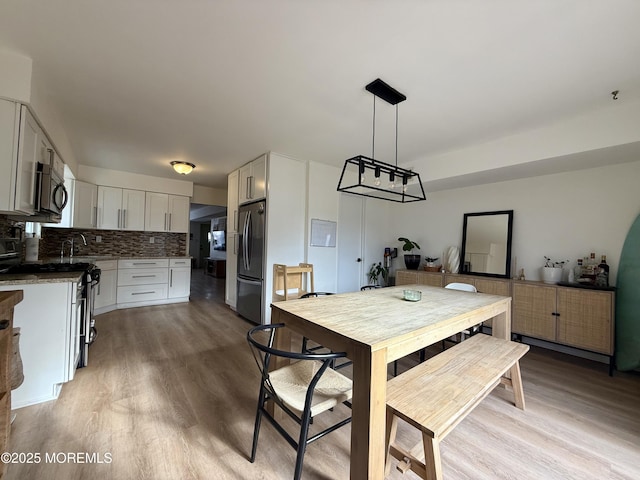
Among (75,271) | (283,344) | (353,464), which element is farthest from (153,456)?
(75,271)

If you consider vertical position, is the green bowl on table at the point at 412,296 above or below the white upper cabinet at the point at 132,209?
below

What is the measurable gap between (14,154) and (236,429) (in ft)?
7.93

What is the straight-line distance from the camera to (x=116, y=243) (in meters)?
4.93

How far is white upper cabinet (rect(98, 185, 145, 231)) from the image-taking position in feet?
14.9

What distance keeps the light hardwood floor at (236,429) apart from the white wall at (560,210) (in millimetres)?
1340

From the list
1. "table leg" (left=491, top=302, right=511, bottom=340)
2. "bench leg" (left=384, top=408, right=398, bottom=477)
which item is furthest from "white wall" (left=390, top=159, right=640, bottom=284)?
"bench leg" (left=384, top=408, right=398, bottom=477)

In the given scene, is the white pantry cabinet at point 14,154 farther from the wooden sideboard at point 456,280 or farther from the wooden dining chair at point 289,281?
the wooden sideboard at point 456,280

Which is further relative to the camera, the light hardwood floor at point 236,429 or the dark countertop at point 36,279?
the dark countertop at point 36,279

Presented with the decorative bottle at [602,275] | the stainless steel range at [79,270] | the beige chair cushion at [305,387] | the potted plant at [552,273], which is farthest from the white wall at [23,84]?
the decorative bottle at [602,275]

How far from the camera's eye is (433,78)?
1.97 m

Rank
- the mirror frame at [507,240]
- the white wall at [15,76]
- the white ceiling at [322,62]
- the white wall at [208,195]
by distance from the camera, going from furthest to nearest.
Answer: the white wall at [208,195] → the mirror frame at [507,240] → the white wall at [15,76] → the white ceiling at [322,62]

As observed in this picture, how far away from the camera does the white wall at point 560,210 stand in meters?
2.89

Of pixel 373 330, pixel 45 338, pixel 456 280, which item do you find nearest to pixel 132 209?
pixel 45 338

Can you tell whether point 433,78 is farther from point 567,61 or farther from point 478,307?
point 478,307
